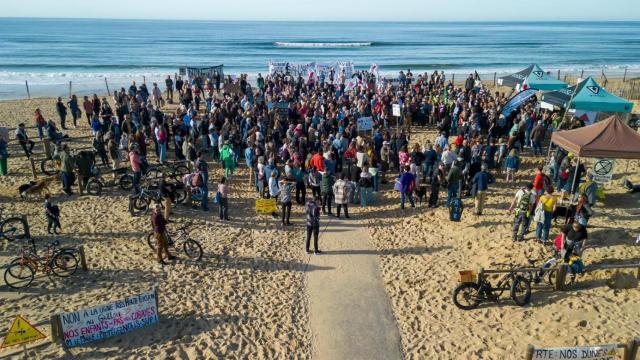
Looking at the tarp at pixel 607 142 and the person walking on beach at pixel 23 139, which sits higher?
the tarp at pixel 607 142

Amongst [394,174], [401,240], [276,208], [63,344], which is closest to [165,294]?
[63,344]

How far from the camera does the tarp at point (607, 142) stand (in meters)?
11.5

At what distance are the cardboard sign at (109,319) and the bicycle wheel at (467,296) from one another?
18.1 ft

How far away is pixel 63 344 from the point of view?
303 inches

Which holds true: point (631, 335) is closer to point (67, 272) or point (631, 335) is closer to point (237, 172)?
point (67, 272)

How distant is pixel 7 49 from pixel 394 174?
77158 mm

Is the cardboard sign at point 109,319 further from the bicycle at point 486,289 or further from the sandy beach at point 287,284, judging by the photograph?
the bicycle at point 486,289

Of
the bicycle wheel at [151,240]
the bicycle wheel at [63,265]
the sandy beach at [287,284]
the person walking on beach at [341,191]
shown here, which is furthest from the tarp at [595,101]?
the bicycle wheel at [63,265]

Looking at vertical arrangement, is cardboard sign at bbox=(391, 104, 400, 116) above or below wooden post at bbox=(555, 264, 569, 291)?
above

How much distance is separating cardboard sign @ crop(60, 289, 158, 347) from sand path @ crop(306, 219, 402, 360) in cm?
293

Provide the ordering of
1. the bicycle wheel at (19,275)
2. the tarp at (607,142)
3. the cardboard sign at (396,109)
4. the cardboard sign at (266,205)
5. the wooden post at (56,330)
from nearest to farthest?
1. the wooden post at (56,330)
2. the bicycle wheel at (19,275)
3. the tarp at (607,142)
4. the cardboard sign at (266,205)
5. the cardboard sign at (396,109)

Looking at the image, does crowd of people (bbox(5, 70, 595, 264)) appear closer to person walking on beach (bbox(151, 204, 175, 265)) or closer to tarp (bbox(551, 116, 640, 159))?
tarp (bbox(551, 116, 640, 159))

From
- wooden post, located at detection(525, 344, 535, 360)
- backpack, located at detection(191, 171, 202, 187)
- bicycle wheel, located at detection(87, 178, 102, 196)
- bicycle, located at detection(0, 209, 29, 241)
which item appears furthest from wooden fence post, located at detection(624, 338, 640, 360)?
bicycle wheel, located at detection(87, 178, 102, 196)

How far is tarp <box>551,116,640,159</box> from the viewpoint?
11531 mm
